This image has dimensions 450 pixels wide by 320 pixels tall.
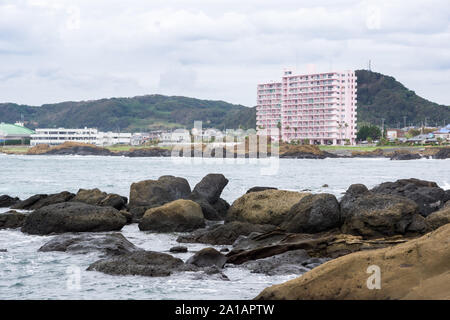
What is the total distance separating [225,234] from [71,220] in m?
5.62

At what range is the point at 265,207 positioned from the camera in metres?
20.6

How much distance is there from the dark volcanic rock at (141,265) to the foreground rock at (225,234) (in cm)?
404

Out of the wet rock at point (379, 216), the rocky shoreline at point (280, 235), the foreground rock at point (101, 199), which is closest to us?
the rocky shoreline at point (280, 235)

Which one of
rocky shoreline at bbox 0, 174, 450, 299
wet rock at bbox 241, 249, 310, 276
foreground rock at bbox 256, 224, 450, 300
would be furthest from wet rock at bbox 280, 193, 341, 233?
foreground rock at bbox 256, 224, 450, 300

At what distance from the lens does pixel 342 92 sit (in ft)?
617

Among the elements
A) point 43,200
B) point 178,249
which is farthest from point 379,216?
point 43,200

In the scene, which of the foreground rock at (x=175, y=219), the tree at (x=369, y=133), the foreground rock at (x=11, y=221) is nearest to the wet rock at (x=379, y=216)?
the foreground rock at (x=175, y=219)

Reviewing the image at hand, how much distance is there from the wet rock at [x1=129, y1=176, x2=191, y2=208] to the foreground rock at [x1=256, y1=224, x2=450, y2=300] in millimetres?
15758

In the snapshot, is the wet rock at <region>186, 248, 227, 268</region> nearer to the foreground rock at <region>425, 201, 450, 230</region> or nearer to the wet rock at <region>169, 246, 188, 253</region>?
the wet rock at <region>169, 246, 188, 253</region>

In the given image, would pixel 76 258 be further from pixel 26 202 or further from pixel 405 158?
pixel 405 158

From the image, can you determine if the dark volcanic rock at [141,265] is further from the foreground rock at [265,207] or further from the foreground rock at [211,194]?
the foreground rock at [211,194]

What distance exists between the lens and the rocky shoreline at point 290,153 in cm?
12850

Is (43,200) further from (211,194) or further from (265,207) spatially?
Result: (265,207)
